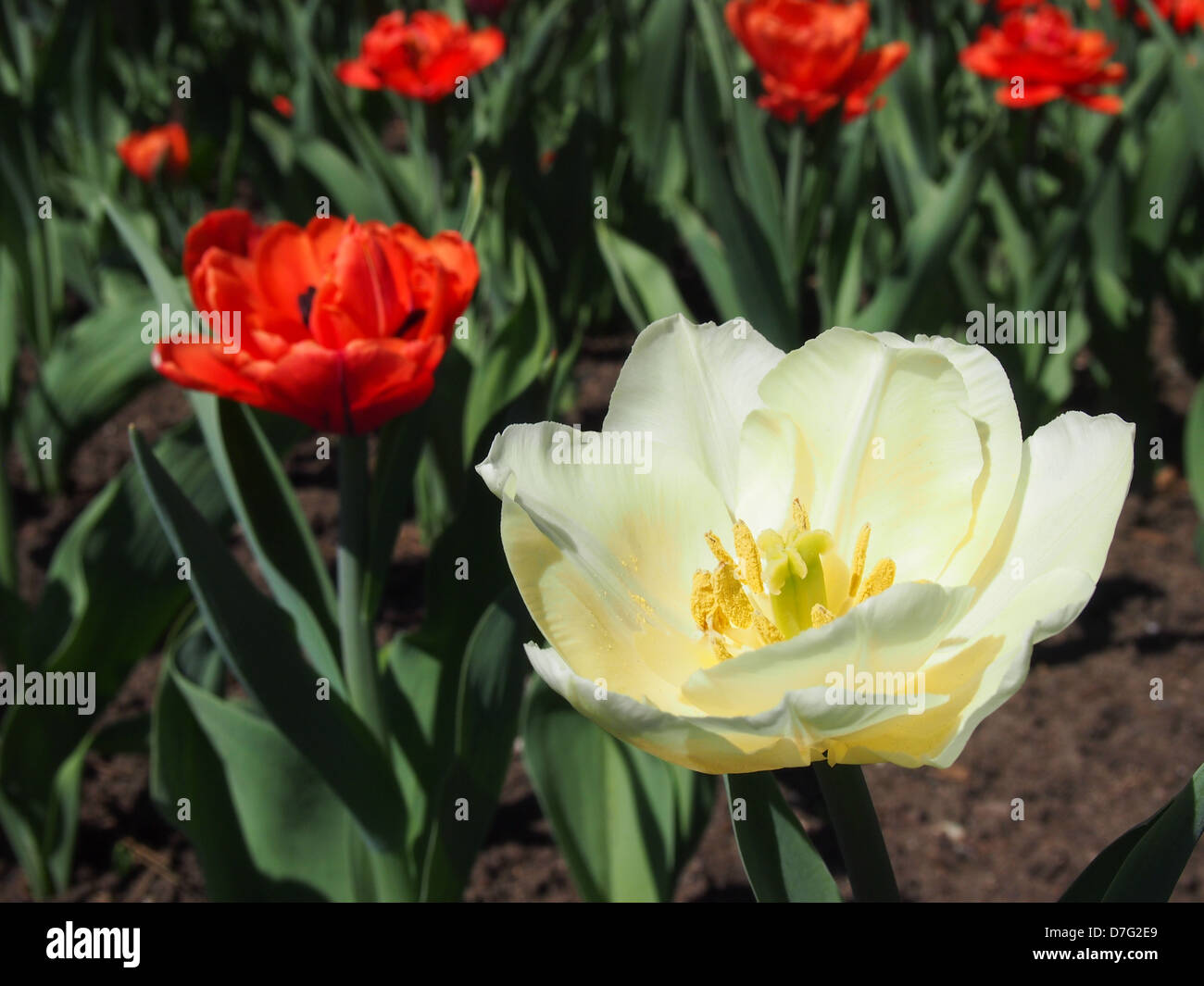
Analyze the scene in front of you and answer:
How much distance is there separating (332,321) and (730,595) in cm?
44

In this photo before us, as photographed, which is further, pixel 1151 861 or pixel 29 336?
pixel 29 336

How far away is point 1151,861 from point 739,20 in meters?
1.82

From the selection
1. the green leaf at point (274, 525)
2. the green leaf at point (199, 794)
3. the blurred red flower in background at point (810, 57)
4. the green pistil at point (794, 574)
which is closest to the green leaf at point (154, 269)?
the green leaf at point (274, 525)

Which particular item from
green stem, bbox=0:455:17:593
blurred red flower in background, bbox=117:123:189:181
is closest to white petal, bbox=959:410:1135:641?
green stem, bbox=0:455:17:593

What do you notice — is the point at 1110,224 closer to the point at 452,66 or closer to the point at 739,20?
the point at 739,20

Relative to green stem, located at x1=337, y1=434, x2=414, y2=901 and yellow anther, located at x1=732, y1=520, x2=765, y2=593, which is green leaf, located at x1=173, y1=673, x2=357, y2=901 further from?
yellow anther, located at x1=732, y1=520, x2=765, y2=593

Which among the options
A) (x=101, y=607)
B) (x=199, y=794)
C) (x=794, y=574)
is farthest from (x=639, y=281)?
(x=794, y=574)

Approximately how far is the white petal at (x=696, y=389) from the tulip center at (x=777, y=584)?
0.14 ft

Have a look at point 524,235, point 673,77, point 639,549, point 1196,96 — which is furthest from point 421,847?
point 673,77

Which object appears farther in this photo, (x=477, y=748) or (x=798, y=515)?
(x=477, y=748)

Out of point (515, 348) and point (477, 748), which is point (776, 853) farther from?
point (515, 348)

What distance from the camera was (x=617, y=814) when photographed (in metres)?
1.25

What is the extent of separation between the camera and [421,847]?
48.2 inches

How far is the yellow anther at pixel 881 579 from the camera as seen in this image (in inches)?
24.9
